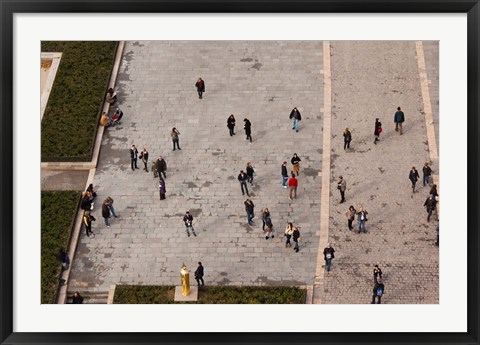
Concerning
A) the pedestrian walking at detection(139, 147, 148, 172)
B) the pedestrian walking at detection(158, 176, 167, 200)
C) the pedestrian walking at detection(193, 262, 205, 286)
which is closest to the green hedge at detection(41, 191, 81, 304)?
the pedestrian walking at detection(139, 147, 148, 172)

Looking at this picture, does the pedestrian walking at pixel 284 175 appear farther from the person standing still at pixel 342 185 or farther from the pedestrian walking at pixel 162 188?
the pedestrian walking at pixel 162 188

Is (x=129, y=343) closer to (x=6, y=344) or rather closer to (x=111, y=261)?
(x=6, y=344)

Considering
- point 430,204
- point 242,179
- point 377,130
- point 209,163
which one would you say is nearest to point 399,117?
point 377,130

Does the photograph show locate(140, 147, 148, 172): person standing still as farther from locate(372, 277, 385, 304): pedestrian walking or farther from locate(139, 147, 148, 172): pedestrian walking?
locate(372, 277, 385, 304): pedestrian walking

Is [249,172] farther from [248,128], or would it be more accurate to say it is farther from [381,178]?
[381,178]

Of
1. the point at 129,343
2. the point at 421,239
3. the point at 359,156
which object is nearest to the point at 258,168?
the point at 359,156
